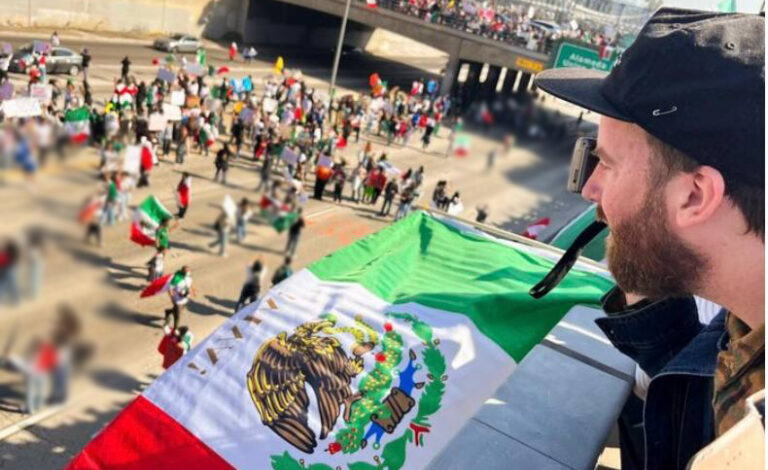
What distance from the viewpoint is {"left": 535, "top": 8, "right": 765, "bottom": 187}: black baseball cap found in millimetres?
2184

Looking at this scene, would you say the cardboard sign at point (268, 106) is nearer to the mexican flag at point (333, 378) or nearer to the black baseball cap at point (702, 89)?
the black baseball cap at point (702, 89)

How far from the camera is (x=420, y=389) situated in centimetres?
666

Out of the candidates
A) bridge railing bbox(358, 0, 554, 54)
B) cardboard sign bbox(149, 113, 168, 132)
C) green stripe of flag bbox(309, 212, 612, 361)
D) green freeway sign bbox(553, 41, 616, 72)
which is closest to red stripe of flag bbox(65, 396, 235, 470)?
green stripe of flag bbox(309, 212, 612, 361)

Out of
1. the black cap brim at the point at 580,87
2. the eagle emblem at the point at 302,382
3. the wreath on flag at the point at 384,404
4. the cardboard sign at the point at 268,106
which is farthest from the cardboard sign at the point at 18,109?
the wreath on flag at the point at 384,404

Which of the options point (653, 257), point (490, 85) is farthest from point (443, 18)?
point (653, 257)

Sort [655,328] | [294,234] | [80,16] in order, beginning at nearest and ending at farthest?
[294,234]
[655,328]
[80,16]

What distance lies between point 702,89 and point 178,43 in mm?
42356

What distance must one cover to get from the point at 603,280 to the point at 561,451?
452 cm

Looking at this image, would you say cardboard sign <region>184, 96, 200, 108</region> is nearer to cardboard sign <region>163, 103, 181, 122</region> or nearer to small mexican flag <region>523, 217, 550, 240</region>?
cardboard sign <region>163, 103, 181, 122</region>

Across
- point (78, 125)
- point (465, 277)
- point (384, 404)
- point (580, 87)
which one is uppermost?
point (580, 87)

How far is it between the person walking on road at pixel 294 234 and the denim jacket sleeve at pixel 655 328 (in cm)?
277

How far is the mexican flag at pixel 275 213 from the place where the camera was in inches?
54.7

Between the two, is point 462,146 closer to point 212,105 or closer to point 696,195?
point 696,195

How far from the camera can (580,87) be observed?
8.91ft
